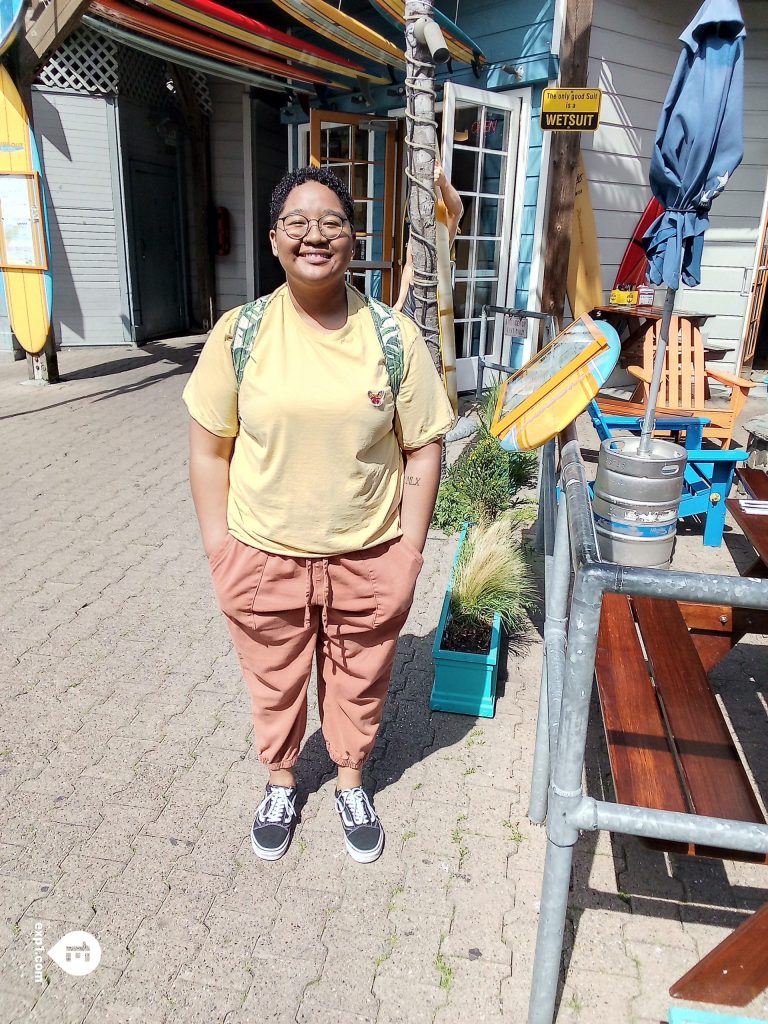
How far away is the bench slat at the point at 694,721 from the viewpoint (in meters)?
1.78

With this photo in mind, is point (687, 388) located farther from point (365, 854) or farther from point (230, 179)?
point (230, 179)

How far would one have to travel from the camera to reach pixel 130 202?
383 inches

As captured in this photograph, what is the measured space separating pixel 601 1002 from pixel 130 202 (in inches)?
395

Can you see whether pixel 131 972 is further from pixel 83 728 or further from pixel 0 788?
pixel 83 728

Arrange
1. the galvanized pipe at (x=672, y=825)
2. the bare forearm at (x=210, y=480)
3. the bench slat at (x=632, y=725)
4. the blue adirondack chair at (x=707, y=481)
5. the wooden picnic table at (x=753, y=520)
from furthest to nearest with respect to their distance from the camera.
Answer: the blue adirondack chair at (x=707, y=481) < the wooden picnic table at (x=753, y=520) < the bare forearm at (x=210, y=480) < the bench slat at (x=632, y=725) < the galvanized pipe at (x=672, y=825)

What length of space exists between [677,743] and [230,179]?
1083 centimetres

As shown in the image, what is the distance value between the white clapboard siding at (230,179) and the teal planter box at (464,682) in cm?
944

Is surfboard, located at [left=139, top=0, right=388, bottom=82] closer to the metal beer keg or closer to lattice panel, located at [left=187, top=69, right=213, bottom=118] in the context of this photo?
lattice panel, located at [left=187, top=69, right=213, bottom=118]

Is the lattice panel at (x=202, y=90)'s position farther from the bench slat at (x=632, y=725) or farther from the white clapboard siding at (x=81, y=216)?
the bench slat at (x=632, y=725)

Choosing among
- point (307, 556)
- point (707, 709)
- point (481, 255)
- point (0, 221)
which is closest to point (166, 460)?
point (0, 221)

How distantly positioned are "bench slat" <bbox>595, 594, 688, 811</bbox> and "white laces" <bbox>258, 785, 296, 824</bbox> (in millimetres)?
998

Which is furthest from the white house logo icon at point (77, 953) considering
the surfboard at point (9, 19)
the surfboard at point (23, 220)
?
the surfboard at point (9, 19)

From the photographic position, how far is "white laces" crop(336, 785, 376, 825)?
2379 millimetres

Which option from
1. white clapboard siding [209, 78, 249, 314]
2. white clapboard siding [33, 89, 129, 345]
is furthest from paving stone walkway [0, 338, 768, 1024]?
white clapboard siding [209, 78, 249, 314]
